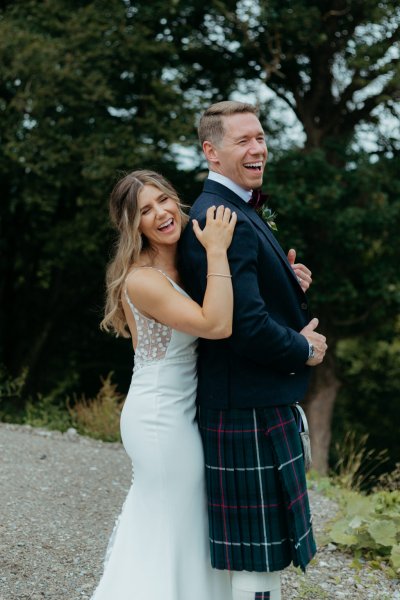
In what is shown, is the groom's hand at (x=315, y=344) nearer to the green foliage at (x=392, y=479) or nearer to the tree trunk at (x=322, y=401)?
the green foliage at (x=392, y=479)

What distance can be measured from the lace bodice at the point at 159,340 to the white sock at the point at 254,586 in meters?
0.75

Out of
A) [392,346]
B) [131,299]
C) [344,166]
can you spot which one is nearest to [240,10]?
[344,166]

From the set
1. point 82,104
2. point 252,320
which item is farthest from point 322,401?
point 252,320

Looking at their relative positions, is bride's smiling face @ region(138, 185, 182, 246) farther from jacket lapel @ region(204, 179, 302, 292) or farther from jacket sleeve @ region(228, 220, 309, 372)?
jacket sleeve @ region(228, 220, 309, 372)

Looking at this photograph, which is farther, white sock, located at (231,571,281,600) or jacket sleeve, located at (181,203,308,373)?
white sock, located at (231,571,281,600)

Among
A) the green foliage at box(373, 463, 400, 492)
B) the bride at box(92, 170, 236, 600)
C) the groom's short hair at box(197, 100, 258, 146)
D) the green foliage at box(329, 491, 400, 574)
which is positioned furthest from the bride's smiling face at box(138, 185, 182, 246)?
the green foliage at box(373, 463, 400, 492)

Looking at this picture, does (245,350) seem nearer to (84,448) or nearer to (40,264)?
(84,448)

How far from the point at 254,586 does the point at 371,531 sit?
5.88 feet

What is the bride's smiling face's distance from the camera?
2.59m

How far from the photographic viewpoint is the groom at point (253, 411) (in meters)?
2.48

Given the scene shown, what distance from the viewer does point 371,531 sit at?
13.5 feet

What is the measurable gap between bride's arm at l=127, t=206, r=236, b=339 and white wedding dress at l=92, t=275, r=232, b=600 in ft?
0.36

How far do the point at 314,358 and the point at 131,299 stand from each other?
0.65m

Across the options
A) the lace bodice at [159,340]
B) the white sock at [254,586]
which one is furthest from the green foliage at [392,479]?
the lace bodice at [159,340]
